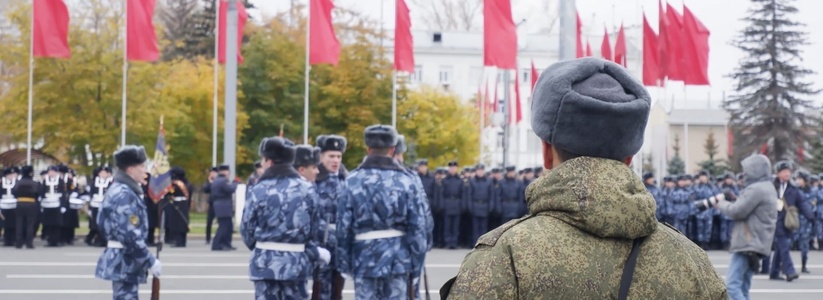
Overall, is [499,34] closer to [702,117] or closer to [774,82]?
[774,82]

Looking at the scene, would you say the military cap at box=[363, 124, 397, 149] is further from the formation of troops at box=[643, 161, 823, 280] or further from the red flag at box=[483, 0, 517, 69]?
the red flag at box=[483, 0, 517, 69]

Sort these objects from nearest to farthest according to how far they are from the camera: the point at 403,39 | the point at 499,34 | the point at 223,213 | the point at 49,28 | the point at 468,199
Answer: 1. the point at 223,213
2. the point at 468,199
3. the point at 499,34
4. the point at 49,28
5. the point at 403,39

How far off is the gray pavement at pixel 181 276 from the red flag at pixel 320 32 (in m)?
7.62

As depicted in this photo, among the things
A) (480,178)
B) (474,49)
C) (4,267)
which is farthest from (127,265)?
(474,49)

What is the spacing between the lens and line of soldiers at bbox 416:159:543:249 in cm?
2512

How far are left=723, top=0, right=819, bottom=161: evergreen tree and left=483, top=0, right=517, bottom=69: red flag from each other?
111ft

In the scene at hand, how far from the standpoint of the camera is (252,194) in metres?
9.09

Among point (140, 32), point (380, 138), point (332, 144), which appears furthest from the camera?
point (140, 32)

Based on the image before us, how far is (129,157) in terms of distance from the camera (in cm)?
932

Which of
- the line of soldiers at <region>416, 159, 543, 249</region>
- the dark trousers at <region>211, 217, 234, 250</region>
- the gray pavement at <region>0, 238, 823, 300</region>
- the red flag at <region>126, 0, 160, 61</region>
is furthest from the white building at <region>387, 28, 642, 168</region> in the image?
the gray pavement at <region>0, 238, 823, 300</region>

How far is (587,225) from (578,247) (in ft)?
0.19

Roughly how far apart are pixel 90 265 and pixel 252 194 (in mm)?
11124

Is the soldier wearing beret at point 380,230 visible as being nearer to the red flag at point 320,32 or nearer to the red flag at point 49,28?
the red flag at point 320,32

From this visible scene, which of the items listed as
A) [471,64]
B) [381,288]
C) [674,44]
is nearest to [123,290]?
[381,288]
